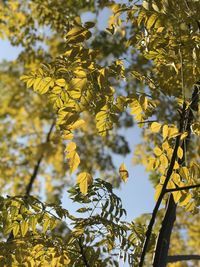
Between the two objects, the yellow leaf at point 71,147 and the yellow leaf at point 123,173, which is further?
the yellow leaf at point 123,173

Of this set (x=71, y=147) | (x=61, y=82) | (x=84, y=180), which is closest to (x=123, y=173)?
(x=84, y=180)

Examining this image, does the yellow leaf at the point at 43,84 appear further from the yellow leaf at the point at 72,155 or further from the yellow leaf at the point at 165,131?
the yellow leaf at the point at 165,131

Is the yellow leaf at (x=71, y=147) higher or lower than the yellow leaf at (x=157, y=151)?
lower

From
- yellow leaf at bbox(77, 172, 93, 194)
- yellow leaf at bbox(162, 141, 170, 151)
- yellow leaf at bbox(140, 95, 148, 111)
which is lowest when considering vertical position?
yellow leaf at bbox(77, 172, 93, 194)

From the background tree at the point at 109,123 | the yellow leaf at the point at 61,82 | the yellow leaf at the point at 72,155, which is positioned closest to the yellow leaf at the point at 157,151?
the background tree at the point at 109,123

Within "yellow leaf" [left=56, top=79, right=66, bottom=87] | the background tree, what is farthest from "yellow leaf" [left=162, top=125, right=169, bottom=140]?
"yellow leaf" [left=56, top=79, right=66, bottom=87]

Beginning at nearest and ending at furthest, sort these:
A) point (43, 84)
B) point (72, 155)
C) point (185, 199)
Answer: point (72, 155) → point (43, 84) → point (185, 199)

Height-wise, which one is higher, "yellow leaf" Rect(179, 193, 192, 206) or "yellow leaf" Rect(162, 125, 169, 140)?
"yellow leaf" Rect(162, 125, 169, 140)

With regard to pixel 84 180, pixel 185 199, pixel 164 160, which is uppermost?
pixel 164 160

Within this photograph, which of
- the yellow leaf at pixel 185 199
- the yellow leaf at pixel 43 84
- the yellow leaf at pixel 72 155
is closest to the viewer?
the yellow leaf at pixel 72 155

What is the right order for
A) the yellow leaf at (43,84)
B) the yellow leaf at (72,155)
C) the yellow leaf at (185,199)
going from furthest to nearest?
the yellow leaf at (185,199), the yellow leaf at (43,84), the yellow leaf at (72,155)

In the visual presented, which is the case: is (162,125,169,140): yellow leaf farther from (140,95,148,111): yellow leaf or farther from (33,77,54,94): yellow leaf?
(33,77,54,94): yellow leaf

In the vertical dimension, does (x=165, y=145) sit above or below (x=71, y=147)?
above

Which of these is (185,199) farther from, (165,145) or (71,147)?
(71,147)
